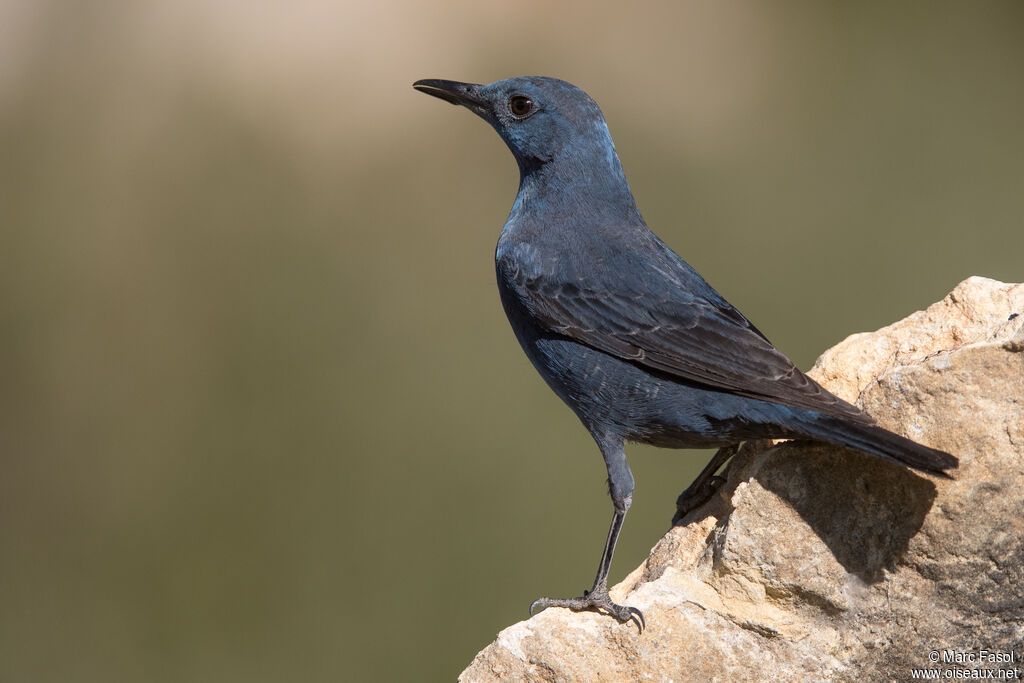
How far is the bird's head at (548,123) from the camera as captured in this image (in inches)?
214

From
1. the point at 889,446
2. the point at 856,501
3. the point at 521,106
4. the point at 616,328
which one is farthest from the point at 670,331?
the point at 521,106

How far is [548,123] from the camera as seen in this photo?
546 centimetres

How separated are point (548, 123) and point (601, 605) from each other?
2.36m

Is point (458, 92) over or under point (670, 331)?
over

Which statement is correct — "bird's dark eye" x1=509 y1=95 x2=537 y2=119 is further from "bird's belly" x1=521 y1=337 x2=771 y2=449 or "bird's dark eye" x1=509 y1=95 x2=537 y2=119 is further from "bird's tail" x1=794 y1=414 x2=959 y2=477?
"bird's tail" x1=794 y1=414 x2=959 y2=477

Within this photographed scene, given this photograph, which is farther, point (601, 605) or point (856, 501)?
point (601, 605)

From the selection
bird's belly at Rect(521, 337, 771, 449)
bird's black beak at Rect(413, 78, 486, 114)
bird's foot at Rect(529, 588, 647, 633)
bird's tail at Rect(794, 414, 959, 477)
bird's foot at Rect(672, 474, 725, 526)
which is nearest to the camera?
bird's tail at Rect(794, 414, 959, 477)

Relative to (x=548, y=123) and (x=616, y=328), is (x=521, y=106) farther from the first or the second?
(x=616, y=328)

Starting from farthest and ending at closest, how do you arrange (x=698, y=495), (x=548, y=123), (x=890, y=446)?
1. (x=548, y=123)
2. (x=698, y=495)
3. (x=890, y=446)

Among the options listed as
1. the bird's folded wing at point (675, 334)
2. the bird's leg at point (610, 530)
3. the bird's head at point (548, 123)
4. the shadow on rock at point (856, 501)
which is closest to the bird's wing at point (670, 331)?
the bird's folded wing at point (675, 334)

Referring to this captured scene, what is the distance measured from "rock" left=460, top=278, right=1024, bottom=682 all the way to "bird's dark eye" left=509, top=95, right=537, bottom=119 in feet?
6.98

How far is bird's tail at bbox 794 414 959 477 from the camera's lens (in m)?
3.85

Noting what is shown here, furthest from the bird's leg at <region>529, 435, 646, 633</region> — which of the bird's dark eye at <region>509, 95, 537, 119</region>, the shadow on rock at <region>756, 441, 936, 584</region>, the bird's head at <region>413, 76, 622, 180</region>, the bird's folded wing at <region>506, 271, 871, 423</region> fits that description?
the bird's dark eye at <region>509, 95, 537, 119</region>

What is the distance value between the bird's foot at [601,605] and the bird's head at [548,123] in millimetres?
2087
